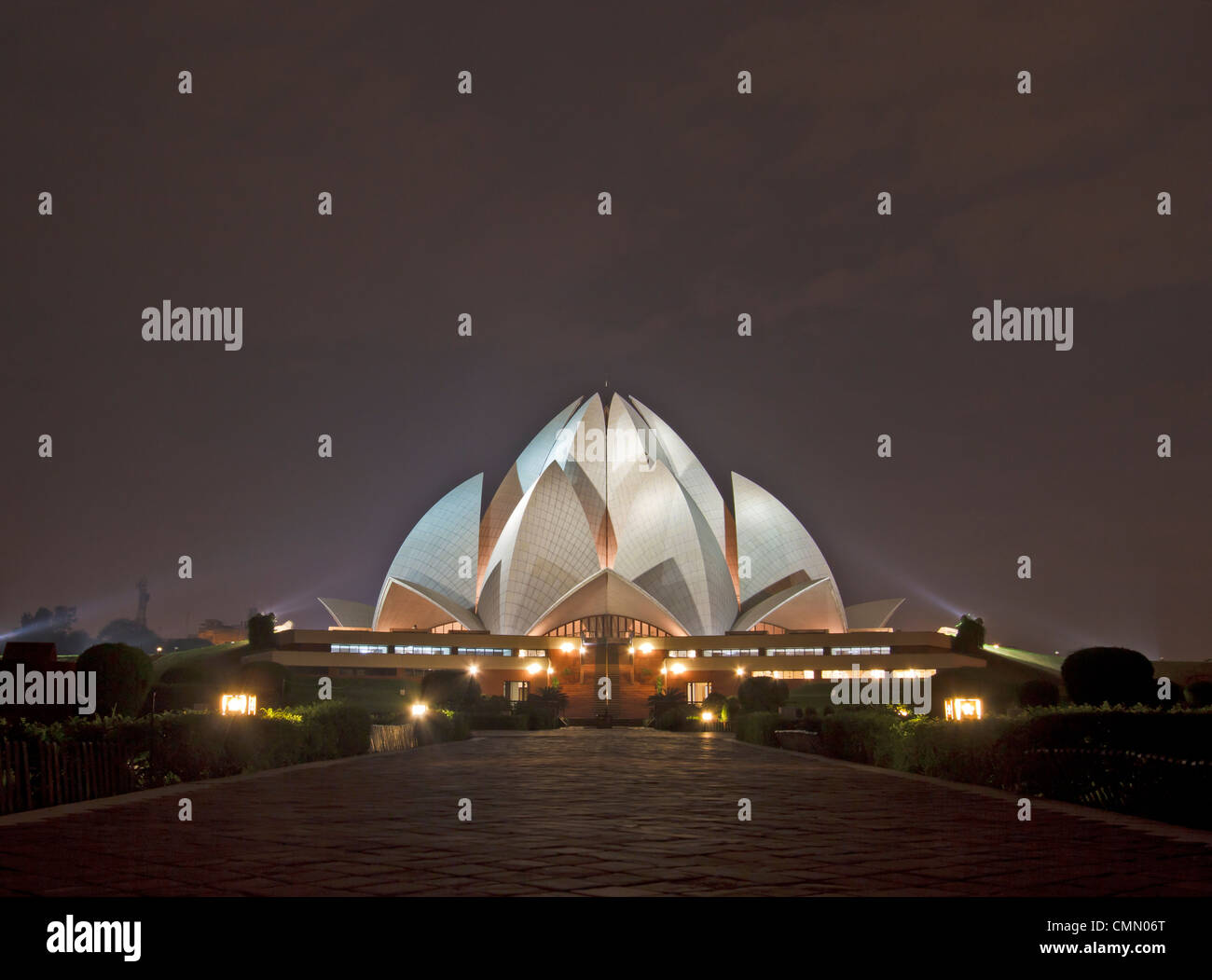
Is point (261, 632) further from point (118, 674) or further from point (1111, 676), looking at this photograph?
point (1111, 676)

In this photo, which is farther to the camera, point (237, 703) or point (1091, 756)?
point (237, 703)

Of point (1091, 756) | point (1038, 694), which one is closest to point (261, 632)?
point (1038, 694)

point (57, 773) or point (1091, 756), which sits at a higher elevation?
point (57, 773)

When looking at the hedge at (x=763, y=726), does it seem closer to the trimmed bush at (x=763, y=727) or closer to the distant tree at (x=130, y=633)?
the trimmed bush at (x=763, y=727)

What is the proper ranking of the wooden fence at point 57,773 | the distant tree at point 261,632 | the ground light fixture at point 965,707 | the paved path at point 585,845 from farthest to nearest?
the distant tree at point 261,632 → the ground light fixture at point 965,707 → the wooden fence at point 57,773 → the paved path at point 585,845

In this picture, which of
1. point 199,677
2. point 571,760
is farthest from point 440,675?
point 571,760

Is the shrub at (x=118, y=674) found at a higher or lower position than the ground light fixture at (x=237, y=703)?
higher

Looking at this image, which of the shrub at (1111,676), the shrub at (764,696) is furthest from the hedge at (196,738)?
the shrub at (764,696)
